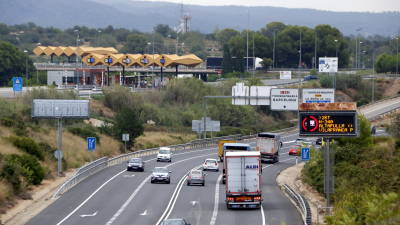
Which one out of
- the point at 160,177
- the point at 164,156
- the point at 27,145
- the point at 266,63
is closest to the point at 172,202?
the point at 160,177

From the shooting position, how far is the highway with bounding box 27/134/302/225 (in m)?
40.8

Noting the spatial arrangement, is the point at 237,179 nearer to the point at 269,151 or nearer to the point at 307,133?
the point at 307,133

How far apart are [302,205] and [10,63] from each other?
320ft

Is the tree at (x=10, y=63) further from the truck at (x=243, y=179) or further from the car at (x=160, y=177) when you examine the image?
the truck at (x=243, y=179)

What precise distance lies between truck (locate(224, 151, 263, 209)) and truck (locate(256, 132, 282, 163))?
32213 mm

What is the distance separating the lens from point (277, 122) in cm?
12850

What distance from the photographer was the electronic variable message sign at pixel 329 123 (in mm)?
43156

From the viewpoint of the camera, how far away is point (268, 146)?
77.5 metres

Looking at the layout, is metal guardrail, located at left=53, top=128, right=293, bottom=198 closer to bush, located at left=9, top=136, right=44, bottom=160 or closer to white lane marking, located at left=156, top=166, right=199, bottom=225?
bush, located at left=9, top=136, right=44, bottom=160

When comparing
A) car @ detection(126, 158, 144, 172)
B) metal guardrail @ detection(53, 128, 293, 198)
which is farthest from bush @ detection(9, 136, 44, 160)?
car @ detection(126, 158, 144, 172)

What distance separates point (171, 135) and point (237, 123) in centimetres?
2079

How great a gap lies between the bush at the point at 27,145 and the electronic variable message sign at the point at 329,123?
27.2 metres

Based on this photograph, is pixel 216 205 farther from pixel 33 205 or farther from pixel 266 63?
pixel 266 63

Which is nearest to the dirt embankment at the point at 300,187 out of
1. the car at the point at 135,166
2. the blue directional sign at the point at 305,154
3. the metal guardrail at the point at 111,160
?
the blue directional sign at the point at 305,154
